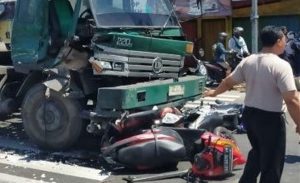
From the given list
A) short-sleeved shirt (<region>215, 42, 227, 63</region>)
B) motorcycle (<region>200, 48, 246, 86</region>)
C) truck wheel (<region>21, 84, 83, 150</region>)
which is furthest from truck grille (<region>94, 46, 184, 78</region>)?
short-sleeved shirt (<region>215, 42, 227, 63</region>)

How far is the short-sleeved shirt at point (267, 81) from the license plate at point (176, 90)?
2.58 meters

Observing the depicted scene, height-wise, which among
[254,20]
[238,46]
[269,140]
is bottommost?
[269,140]

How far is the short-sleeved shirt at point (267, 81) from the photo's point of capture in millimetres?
4570

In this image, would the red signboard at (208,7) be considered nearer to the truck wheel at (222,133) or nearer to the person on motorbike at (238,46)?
the person on motorbike at (238,46)

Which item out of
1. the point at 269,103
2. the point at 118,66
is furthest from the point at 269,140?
the point at 118,66

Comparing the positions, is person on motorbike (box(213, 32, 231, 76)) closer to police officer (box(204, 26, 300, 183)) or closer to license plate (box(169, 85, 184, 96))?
license plate (box(169, 85, 184, 96))

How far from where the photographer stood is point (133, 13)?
769cm

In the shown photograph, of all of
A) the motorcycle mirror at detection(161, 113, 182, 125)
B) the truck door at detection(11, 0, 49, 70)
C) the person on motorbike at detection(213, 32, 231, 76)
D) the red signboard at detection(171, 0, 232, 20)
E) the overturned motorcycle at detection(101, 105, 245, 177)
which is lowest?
the overturned motorcycle at detection(101, 105, 245, 177)

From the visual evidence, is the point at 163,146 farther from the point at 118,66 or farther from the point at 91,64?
the point at 91,64

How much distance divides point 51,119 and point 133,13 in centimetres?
191

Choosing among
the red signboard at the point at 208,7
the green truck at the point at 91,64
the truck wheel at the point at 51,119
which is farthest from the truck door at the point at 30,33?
the red signboard at the point at 208,7

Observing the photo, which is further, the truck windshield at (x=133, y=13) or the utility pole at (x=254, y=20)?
the utility pole at (x=254, y=20)

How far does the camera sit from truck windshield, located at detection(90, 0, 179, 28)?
23.7 ft

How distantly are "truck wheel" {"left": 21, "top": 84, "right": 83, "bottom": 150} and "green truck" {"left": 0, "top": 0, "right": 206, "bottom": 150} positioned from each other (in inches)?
0.5
